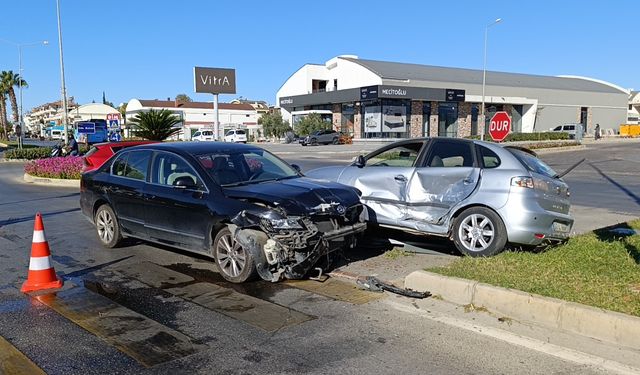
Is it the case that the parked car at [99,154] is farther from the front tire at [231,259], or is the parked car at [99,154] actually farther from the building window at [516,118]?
the building window at [516,118]

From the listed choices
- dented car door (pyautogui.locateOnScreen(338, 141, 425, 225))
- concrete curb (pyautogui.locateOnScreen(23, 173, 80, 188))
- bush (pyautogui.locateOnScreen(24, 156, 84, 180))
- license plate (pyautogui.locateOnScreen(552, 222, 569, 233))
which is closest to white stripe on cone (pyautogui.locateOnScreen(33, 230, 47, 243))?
dented car door (pyautogui.locateOnScreen(338, 141, 425, 225))

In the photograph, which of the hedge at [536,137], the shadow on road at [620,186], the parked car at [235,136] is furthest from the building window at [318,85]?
the shadow on road at [620,186]

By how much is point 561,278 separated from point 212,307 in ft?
12.1

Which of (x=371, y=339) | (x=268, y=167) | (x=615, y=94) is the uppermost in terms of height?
(x=615, y=94)

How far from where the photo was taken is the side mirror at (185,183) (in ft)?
21.7

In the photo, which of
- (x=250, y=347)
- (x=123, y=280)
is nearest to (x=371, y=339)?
(x=250, y=347)

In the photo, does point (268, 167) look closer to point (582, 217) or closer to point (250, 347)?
point (250, 347)

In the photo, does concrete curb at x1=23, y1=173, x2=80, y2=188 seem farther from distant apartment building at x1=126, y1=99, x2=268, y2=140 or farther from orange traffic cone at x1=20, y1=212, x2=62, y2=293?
distant apartment building at x1=126, y1=99, x2=268, y2=140

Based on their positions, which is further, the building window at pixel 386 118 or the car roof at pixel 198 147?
the building window at pixel 386 118

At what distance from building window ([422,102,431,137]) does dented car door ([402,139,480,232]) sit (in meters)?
46.2

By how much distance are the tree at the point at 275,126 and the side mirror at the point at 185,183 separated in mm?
56342

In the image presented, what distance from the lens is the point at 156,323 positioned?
4875 mm

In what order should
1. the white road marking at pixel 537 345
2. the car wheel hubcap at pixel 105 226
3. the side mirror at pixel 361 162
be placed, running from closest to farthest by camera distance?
the white road marking at pixel 537 345, the car wheel hubcap at pixel 105 226, the side mirror at pixel 361 162

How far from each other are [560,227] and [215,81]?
15757 millimetres
